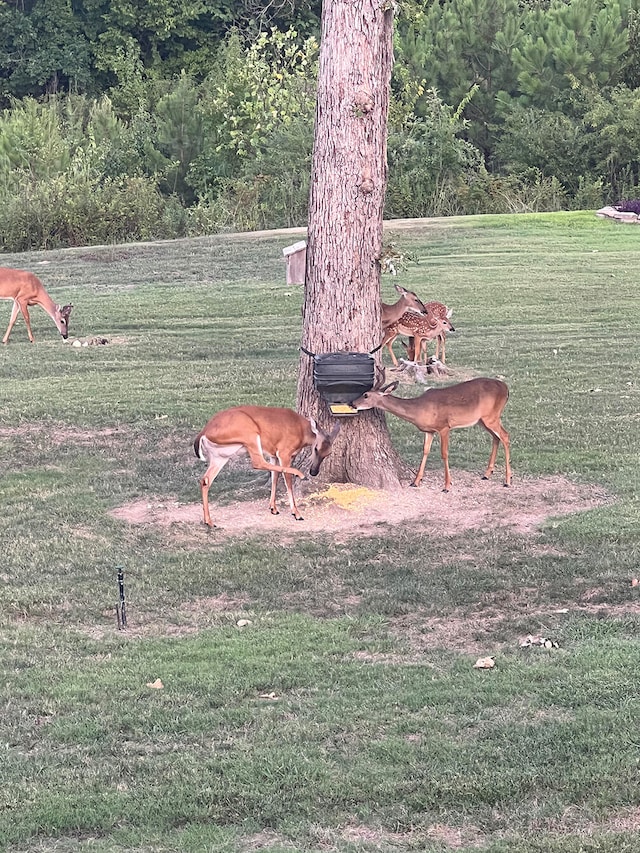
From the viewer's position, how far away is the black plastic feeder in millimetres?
8844

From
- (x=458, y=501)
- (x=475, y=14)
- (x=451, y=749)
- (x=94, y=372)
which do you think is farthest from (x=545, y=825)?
(x=475, y=14)

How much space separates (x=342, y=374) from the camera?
884cm

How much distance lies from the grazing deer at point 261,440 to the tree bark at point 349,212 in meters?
0.57

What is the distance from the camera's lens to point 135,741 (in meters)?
5.27

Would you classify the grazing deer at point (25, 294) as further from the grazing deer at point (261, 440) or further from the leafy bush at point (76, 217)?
the leafy bush at point (76, 217)

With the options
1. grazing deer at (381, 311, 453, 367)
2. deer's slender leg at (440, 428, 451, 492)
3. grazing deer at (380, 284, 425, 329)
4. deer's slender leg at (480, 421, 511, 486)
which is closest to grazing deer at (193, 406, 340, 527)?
deer's slender leg at (440, 428, 451, 492)

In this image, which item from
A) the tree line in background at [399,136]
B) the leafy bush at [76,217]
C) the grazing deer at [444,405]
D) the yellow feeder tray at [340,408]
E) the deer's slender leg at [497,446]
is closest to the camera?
the yellow feeder tray at [340,408]

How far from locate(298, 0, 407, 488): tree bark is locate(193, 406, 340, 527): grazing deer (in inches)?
22.3

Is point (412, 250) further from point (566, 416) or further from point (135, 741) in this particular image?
point (135, 741)

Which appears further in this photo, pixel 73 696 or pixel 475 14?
pixel 475 14

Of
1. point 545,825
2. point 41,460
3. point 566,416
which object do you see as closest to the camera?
point 545,825

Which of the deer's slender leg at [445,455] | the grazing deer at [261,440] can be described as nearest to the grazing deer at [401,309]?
the deer's slender leg at [445,455]

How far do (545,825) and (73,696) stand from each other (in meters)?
2.32

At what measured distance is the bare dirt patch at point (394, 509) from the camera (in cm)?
852
